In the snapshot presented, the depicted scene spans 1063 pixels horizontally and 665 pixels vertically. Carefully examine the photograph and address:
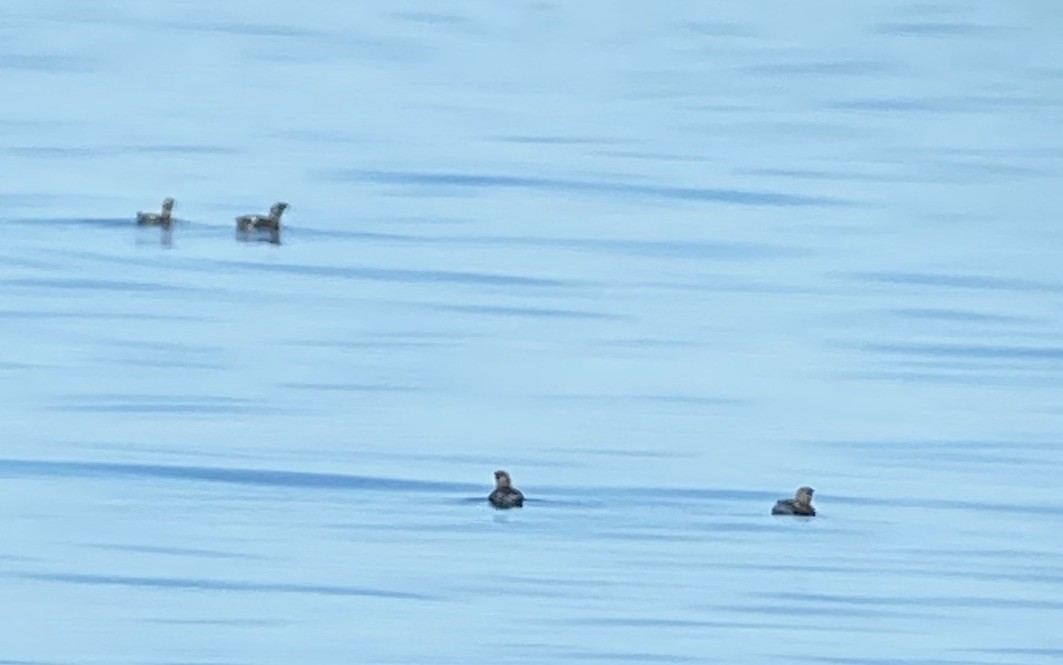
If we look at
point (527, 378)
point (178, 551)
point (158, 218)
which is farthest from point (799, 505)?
point (158, 218)

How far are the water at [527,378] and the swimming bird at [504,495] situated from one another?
0.22 ft

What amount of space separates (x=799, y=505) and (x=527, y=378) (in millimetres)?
4293

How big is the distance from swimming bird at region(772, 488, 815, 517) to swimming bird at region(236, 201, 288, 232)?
1043cm

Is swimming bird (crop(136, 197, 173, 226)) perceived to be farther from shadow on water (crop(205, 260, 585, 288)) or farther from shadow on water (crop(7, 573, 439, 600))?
shadow on water (crop(7, 573, 439, 600))

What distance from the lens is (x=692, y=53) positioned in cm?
5012

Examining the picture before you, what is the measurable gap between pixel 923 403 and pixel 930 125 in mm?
18912

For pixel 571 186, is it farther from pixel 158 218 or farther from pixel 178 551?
pixel 178 551

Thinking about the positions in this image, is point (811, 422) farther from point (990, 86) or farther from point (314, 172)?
point (990, 86)

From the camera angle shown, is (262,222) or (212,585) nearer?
(212,585)

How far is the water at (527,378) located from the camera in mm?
16641

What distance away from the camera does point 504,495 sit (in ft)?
60.8

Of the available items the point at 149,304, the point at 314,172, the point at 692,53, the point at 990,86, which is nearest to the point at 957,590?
the point at 149,304

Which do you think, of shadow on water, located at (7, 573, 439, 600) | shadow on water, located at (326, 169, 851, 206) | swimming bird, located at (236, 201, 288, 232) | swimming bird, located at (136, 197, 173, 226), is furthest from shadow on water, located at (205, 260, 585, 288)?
shadow on water, located at (7, 573, 439, 600)

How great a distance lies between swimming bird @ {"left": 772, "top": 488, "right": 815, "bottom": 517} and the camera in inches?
727
